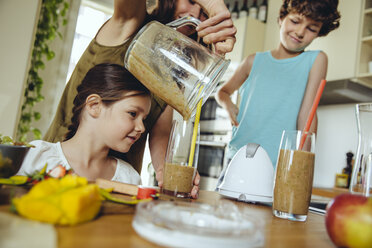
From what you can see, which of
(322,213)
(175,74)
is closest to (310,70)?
(322,213)

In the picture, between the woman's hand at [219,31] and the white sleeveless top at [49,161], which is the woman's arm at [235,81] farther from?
the woman's hand at [219,31]

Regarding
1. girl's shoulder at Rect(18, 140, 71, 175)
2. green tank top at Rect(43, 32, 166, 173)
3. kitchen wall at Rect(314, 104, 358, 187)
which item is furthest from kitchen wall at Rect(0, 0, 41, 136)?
kitchen wall at Rect(314, 104, 358, 187)

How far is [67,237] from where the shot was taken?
312 mm

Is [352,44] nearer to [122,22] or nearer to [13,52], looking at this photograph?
[122,22]

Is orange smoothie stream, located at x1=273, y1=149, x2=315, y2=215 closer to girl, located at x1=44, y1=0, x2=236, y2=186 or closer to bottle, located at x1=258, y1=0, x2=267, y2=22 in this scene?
girl, located at x1=44, y1=0, x2=236, y2=186

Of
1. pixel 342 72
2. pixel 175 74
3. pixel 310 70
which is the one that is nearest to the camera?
pixel 175 74

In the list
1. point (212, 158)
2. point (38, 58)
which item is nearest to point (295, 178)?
point (38, 58)

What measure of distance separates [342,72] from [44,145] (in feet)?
6.82

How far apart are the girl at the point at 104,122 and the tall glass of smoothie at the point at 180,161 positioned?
259 mm

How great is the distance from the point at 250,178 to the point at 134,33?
0.58 metres

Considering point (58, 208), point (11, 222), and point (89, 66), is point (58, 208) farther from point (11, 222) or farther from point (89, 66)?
point (89, 66)

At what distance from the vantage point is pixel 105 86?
0.99 m

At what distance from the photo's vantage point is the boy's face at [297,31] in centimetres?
145

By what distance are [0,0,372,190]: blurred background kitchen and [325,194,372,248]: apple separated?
1866 millimetres
